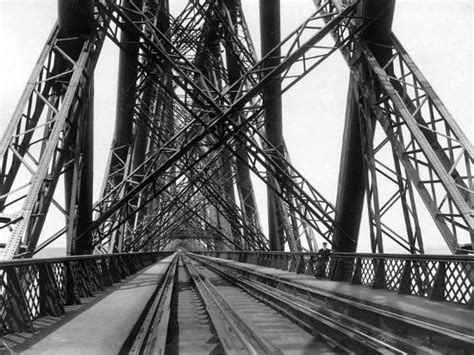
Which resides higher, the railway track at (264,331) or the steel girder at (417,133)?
the steel girder at (417,133)

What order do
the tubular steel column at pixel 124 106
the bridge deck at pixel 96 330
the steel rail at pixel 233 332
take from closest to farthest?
the bridge deck at pixel 96 330
the steel rail at pixel 233 332
the tubular steel column at pixel 124 106

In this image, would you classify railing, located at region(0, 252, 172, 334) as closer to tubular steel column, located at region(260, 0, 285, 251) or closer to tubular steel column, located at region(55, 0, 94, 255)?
tubular steel column, located at region(55, 0, 94, 255)

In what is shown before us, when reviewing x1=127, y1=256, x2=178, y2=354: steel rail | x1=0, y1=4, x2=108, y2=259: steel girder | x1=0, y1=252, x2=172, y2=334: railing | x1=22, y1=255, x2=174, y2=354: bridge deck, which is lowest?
x1=127, y1=256, x2=178, y2=354: steel rail

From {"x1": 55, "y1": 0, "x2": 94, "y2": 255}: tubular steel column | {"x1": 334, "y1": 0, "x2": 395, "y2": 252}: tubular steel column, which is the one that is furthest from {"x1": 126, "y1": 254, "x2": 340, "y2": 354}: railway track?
{"x1": 334, "y1": 0, "x2": 395, "y2": 252}: tubular steel column

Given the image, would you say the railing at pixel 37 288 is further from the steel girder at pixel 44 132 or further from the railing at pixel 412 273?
Answer: the railing at pixel 412 273

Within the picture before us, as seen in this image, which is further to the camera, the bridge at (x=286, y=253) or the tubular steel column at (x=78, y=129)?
the tubular steel column at (x=78, y=129)

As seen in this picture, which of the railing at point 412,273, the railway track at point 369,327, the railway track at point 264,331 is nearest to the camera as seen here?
the railway track at point 369,327

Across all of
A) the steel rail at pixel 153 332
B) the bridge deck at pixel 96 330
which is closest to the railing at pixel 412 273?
the steel rail at pixel 153 332

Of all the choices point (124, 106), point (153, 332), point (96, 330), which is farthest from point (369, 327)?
point (124, 106)
